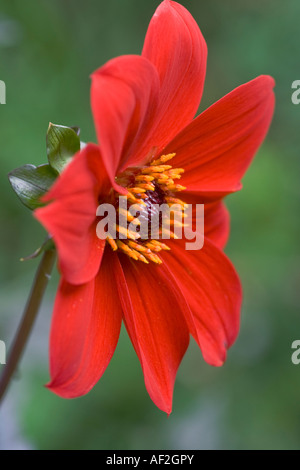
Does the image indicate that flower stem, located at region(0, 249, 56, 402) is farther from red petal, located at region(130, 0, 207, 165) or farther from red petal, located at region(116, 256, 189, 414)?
red petal, located at region(130, 0, 207, 165)

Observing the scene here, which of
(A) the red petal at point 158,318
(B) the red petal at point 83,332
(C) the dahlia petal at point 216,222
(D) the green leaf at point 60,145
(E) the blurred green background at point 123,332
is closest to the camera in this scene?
(B) the red petal at point 83,332

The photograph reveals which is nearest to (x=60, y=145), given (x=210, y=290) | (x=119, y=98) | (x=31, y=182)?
(x=31, y=182)

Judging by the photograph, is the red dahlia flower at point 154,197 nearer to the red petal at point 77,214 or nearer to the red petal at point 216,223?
the red petal at point 77,214

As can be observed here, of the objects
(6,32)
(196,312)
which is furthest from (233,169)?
(6,32)

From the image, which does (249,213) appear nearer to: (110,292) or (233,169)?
(233,169)

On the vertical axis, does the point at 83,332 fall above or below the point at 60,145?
below

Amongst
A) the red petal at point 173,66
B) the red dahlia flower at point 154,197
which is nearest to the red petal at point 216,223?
the red dahlia flower at point 154,197

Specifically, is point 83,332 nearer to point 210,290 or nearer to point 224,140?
point 210,290
